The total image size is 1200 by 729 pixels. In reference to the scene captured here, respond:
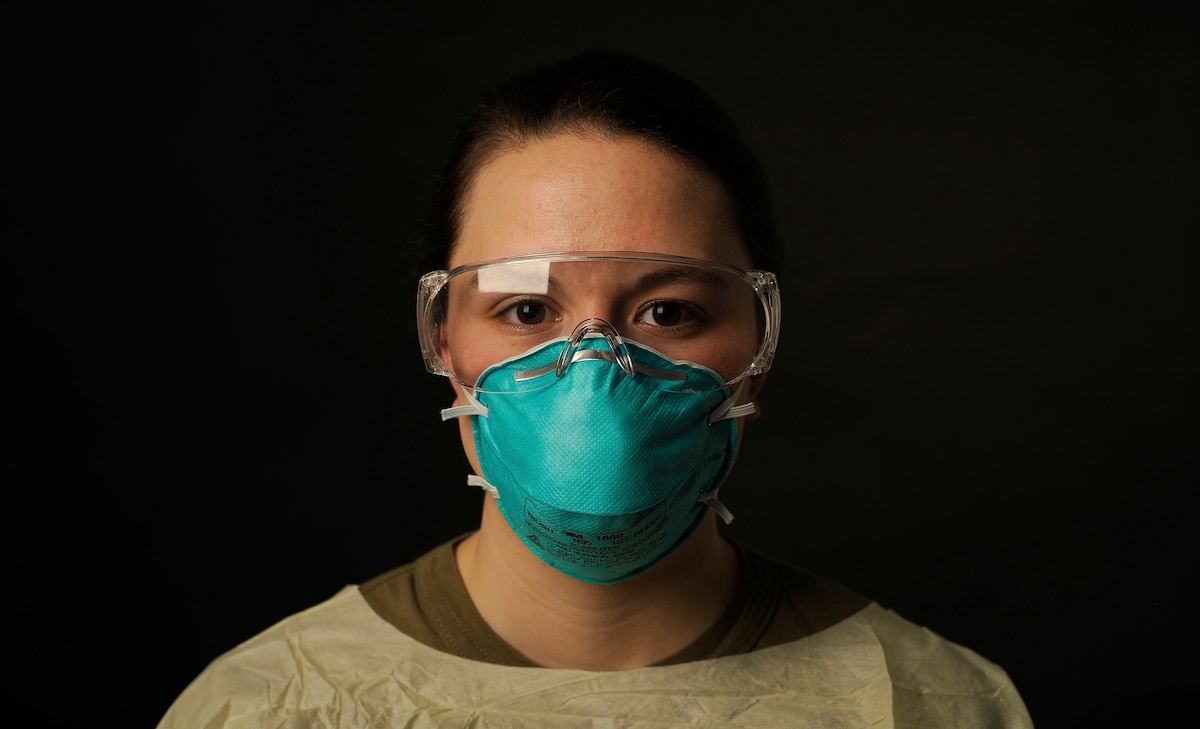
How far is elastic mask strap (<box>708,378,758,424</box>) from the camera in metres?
2.25

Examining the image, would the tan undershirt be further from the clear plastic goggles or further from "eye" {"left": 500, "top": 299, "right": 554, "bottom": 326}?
"eye" {"left": 500, "top": 299, "right": 554, "bottom": 326}

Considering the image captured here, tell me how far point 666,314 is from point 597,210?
0.21 metres

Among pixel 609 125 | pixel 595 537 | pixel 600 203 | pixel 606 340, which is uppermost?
pixel 609 125

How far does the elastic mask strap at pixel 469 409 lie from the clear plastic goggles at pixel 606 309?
3 cm

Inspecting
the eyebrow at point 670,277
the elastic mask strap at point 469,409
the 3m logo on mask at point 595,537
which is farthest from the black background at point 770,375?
the 3m logo on mask at point 595,537

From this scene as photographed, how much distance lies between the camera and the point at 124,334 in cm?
318

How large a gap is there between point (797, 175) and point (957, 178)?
1.33ft

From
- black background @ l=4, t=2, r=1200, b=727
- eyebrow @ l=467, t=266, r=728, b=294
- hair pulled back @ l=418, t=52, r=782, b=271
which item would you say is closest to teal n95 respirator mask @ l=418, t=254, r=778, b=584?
eyebrow @ l=467, t=266, r=728, b=294

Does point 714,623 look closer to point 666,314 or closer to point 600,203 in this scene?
point 666,314

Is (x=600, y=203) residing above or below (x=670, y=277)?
above

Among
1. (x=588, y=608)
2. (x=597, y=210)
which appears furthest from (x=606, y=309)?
(x=588, y=608)

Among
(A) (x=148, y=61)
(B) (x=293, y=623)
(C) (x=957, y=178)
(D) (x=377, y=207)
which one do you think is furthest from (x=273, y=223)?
(C) (x=957, y=178)

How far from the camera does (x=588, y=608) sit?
91.0 inches

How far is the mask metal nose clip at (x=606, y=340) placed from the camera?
212 cm
